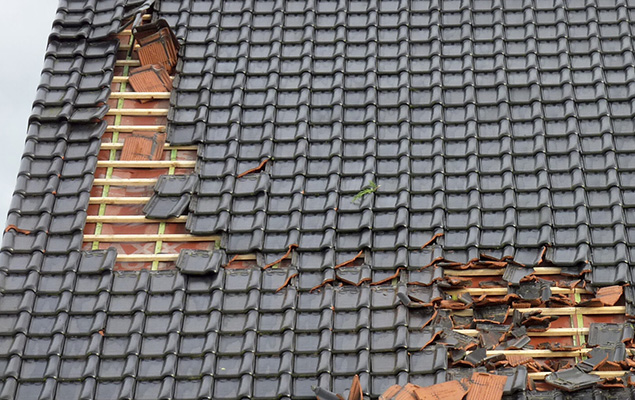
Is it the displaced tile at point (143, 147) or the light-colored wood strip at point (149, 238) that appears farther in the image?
the displaced tile at point (143, 147)

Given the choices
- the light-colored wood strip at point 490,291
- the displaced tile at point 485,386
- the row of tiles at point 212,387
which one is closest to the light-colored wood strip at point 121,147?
the row of tiles at point 212,387

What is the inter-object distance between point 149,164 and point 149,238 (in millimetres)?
948

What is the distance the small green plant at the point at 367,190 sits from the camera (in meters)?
10.7

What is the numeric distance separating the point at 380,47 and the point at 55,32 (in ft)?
12.1

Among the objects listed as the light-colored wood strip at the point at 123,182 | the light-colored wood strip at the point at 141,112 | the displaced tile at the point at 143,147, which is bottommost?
the light-colored wood strip at the point at 123,182

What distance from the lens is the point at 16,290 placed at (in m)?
10.0

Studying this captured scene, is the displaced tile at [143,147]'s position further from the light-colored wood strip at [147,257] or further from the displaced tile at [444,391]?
the displaced tile at [444,391]

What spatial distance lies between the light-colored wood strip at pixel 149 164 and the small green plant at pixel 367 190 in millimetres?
1782

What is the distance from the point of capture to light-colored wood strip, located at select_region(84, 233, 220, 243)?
34.6ft

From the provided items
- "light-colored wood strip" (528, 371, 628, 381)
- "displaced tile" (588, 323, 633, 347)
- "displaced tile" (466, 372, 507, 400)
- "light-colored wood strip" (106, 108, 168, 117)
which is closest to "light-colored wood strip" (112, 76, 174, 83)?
"light-colored wood strip" (106, 108, 168, 117)

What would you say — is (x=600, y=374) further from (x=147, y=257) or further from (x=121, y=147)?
(x=121, y=147)

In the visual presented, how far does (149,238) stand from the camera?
1059 centimetres

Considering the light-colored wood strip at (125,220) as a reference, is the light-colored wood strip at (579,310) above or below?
below

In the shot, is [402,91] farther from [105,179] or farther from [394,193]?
[105,179]
